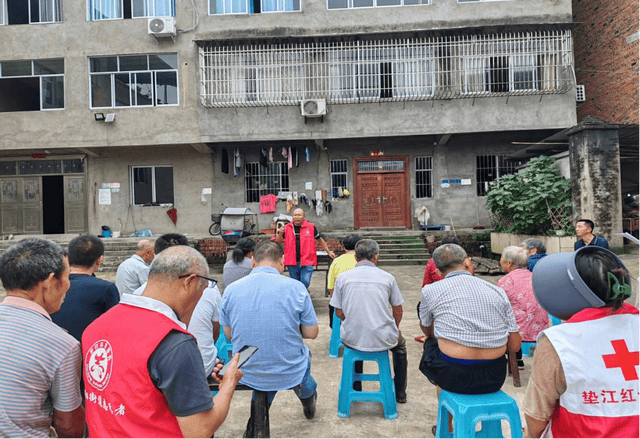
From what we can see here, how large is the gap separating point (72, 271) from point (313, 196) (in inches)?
471

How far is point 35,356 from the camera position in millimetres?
1524

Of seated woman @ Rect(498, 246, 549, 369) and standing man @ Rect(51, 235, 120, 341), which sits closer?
standing man @ Rect(51, 235, 120, 341)

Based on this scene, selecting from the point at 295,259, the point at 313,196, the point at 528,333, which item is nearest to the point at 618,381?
the point at 528,333

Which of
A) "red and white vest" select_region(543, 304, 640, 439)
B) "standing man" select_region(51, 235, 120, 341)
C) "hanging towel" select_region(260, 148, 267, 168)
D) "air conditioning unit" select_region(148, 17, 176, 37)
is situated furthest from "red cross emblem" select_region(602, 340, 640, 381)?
"air conditioning unit" select_region(148, 17, 176, 37)

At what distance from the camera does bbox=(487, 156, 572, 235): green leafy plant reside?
10.1 metres

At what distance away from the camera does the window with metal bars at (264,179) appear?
14844 millimetres

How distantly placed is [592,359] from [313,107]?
12.2 meters

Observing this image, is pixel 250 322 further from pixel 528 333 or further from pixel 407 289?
pixel 407 289

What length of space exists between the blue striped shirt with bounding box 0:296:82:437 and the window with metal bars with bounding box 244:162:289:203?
13.3 m

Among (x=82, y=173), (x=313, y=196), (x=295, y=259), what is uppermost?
(x=82, y=173)

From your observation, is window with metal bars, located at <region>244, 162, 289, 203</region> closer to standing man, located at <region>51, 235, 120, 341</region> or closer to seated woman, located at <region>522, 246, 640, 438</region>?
standing man, located at <region>51, 235, 120, 341</region>

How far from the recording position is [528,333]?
426cm

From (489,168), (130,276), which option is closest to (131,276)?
(130,276)

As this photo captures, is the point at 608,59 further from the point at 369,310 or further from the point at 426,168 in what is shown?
the point at 369,310
